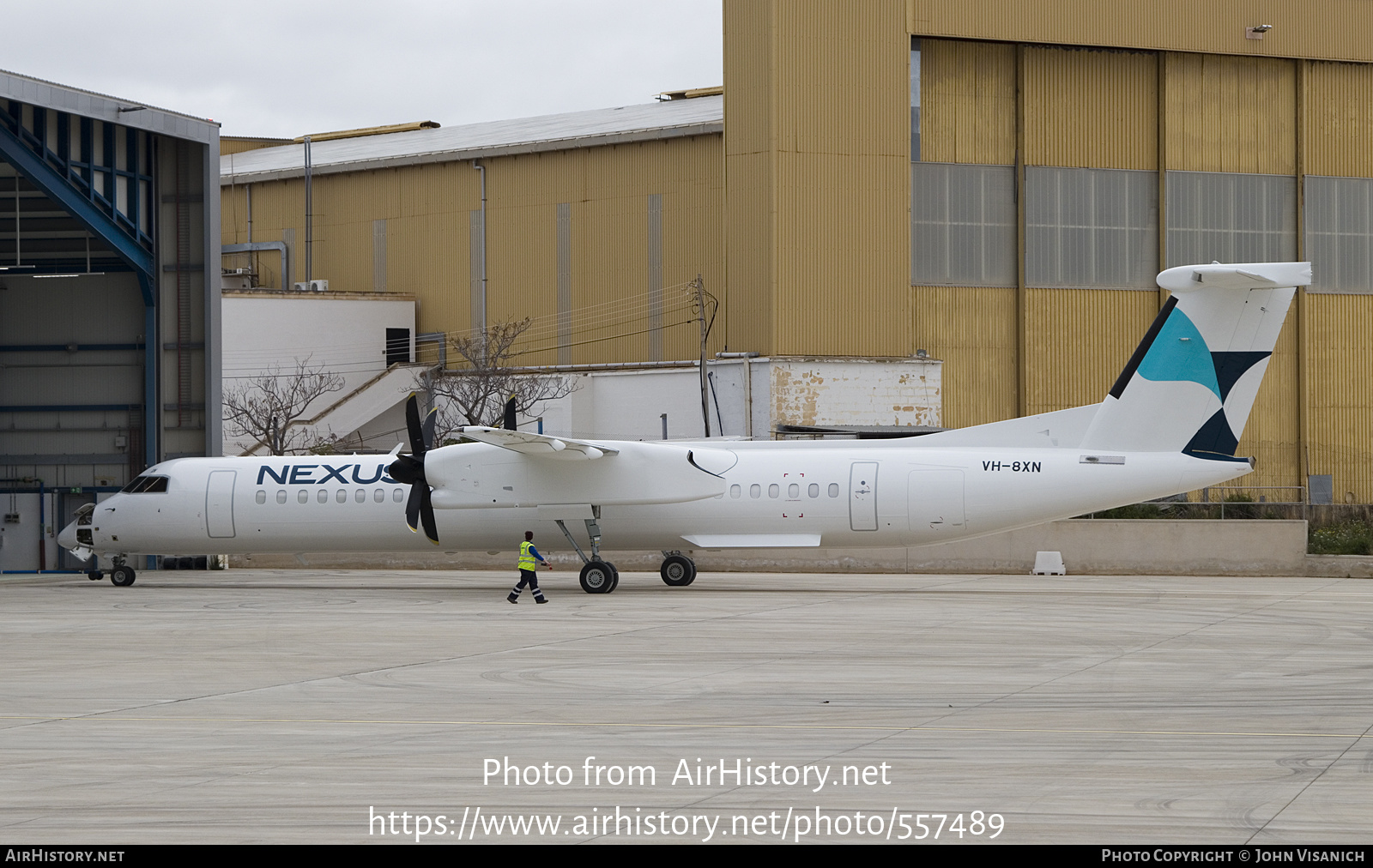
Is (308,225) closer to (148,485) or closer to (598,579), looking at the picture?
(148,485)

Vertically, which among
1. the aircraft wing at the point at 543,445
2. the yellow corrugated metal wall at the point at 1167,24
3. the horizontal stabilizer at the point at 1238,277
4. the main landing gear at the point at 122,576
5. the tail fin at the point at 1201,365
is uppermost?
the yellow corrugated metal wall at the point at 1167,24

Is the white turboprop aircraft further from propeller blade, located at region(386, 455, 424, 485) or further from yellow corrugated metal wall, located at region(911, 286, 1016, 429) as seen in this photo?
yellow corrugated metal wall, located at region(911, 286, 1016, 429)

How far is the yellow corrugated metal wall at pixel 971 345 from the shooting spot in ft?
144

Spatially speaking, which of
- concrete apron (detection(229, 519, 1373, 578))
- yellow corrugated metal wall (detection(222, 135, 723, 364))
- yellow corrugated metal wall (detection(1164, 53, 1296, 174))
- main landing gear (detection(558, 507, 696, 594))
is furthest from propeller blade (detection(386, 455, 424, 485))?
yellow corrugated metal wall (detection(1164, 53, 1296, 174))

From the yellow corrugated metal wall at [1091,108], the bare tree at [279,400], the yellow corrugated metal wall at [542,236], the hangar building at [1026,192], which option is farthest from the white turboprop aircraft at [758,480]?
the yellow corrugated metal wall at [1091,108]

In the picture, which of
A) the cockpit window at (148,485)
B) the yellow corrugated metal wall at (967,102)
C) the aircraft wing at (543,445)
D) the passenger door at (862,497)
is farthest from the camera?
the yellow corrugated metal wall at (967,102)

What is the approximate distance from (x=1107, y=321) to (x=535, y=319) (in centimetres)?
2048

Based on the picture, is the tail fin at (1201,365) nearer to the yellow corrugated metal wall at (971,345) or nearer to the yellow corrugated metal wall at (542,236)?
the yellow corrugated metal wall at (971,345)

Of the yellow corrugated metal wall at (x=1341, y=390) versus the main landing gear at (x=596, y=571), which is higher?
the yellow corrugated metal wall at (x=1341, y=390)

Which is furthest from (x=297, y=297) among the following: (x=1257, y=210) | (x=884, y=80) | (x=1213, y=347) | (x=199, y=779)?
(x=199, y=779)

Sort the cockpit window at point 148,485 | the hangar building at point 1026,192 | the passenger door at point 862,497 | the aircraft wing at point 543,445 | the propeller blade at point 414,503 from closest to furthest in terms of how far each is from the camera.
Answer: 1. the aircraft wing at point 543,445
2. the passenger door at point 862,497
3. the propeller blade at point 414,503
4. the cockpit window at point 148,485
5. the hangar building at point 1026,192

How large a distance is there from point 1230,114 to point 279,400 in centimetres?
3464

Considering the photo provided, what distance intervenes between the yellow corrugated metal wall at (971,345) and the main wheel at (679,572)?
17.7 metres

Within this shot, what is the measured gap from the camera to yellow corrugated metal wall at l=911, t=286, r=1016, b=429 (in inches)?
1730
